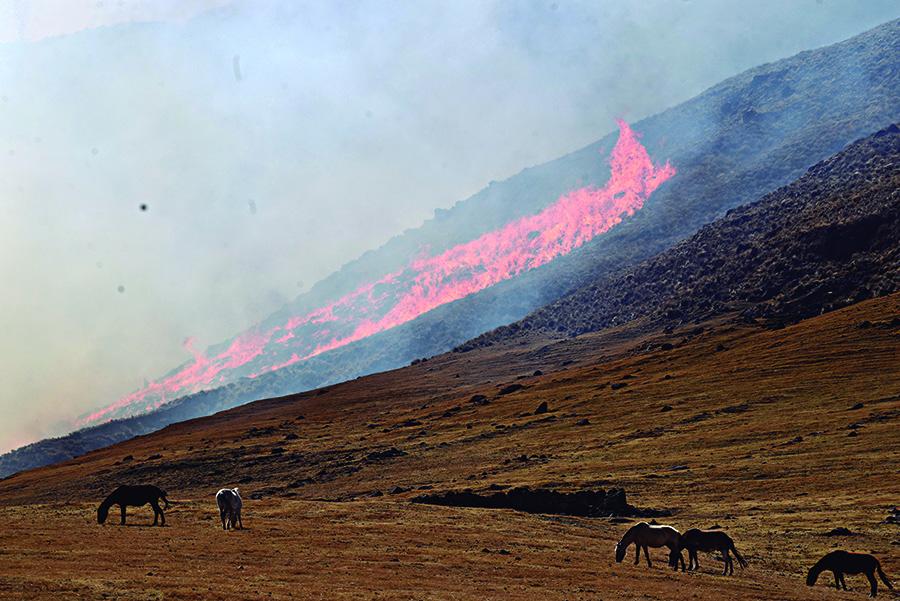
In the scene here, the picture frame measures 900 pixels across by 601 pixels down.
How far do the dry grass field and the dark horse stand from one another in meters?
0.66

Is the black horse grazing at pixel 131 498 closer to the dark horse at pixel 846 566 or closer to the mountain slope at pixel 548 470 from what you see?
the mountain slope at pixel 548 470

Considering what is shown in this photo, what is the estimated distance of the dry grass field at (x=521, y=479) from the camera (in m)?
33.4

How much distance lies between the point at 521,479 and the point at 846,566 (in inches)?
1819

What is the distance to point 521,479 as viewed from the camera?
80.9 m

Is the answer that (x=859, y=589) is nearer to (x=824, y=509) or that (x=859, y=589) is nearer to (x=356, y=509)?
(x=824, y=509)

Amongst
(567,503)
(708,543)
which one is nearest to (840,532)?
(708,543)

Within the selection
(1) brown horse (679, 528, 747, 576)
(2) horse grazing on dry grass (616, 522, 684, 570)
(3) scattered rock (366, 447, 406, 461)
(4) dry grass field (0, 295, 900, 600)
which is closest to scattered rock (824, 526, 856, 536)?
(4) dry grass field (0, 295, 900, 600)

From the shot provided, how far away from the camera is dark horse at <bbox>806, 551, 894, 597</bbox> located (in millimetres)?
35625

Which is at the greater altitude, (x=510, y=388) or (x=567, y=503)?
(x=510, y=388)

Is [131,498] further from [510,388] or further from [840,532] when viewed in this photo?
[510,388]

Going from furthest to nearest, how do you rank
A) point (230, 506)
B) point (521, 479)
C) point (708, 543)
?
point (521, 479) → point (230, 506) → point (708, 543)

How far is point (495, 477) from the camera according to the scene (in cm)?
8525

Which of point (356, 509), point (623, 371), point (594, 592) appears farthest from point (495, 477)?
point (623, 371)

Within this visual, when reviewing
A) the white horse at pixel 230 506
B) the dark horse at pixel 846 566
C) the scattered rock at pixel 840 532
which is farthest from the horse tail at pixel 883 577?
the white horse at pixel 230 506
